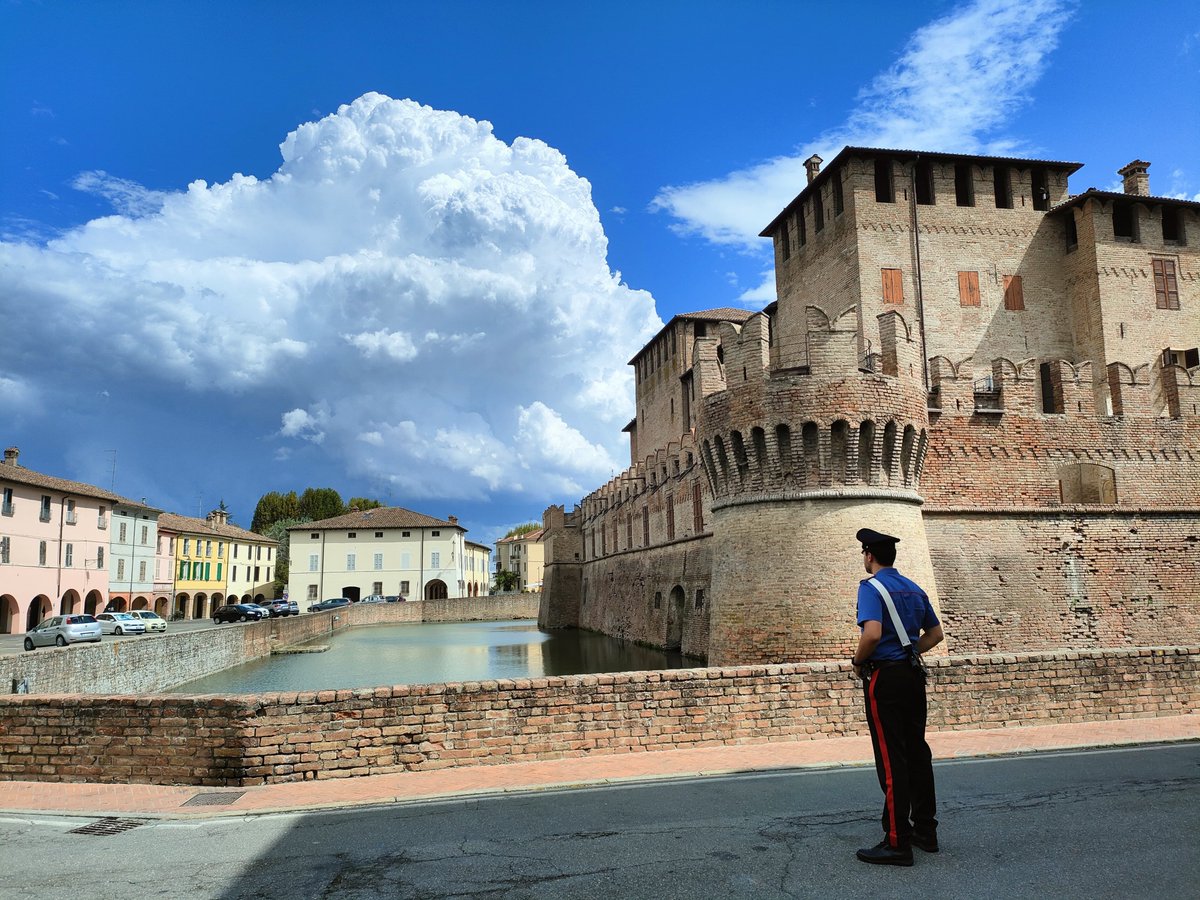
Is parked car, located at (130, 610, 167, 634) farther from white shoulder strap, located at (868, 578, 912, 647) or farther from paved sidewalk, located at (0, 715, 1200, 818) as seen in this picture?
white shoulder strap, located at (868, 578, 912, 647)

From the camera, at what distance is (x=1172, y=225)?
98.1 feet

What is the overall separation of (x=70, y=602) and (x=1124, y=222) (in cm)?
5702

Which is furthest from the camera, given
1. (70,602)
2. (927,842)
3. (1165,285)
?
(70,602)

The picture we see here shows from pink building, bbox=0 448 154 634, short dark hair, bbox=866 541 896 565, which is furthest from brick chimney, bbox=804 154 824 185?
pink building, bbox=0 448 154 634

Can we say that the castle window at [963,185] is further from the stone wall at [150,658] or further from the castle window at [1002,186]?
the stone wall at [150,658]

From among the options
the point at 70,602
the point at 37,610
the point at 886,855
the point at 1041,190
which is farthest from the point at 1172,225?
the point at 70,602

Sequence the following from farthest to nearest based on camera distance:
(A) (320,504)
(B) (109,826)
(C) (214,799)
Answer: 1. (A) (320,504)
2. (C) (214,799)
3. (B) (109,826)

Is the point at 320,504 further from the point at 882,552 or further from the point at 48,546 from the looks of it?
the point at 882,552

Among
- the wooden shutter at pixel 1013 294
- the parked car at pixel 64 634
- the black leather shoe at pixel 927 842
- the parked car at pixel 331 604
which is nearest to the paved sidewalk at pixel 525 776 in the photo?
the black leather shoe at pixel 927 842

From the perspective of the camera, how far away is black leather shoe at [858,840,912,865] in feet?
17.8

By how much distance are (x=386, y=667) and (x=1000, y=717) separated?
94.1 ft

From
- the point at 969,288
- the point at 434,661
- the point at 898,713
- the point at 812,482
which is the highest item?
the point at 969,288

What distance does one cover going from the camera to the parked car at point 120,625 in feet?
124

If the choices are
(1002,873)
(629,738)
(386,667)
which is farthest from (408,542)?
(1002,873)
